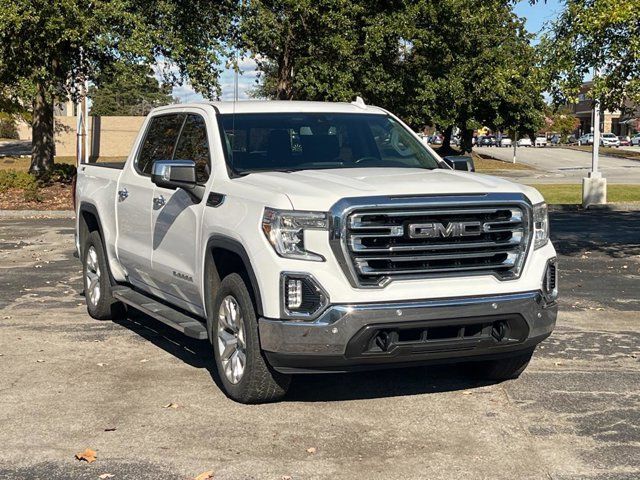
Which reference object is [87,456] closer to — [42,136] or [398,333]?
[398,333]

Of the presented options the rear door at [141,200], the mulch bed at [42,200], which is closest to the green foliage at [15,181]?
the mulch bed at [42,200]

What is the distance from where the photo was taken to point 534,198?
20.7 feet

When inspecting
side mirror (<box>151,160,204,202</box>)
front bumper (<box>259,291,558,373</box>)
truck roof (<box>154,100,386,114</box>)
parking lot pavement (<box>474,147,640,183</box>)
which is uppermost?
truck roof (<box>154,100,386,114</box>)

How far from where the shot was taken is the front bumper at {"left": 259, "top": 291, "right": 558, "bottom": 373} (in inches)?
222

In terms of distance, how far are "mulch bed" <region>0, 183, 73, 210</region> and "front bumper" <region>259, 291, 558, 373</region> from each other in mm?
18479

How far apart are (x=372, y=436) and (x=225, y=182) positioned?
2.04 meters

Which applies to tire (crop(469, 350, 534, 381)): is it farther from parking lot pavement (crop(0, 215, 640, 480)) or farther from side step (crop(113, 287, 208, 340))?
side step (crop(113, 287, 208, 340))

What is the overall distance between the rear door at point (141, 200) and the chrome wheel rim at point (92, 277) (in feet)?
2.49

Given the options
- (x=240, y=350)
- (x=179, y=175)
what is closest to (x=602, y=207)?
(x=179, y=175)

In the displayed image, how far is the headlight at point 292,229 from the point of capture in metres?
5.70

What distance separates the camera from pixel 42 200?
78.0 ft

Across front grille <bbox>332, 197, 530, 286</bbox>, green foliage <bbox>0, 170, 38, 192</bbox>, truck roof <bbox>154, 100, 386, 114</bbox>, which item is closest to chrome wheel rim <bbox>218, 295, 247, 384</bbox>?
front grille <bbox>332, 197, 530, 286</bbox>

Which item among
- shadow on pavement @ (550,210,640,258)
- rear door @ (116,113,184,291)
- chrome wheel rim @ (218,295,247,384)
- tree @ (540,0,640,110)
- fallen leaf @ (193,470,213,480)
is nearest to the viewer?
fallen leaf @ (193,470,213,480)

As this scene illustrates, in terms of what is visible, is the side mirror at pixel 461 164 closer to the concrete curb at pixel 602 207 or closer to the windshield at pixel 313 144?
the windshield at pixel 313 144
